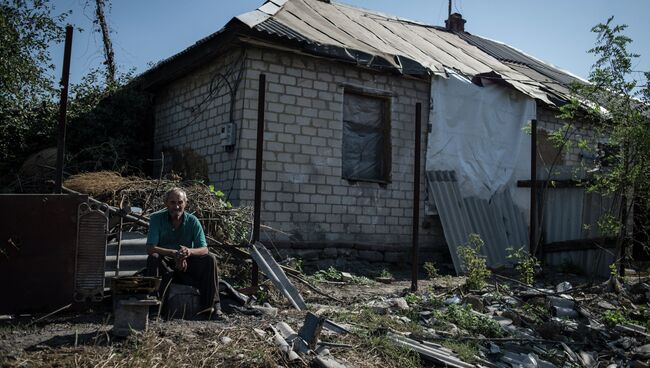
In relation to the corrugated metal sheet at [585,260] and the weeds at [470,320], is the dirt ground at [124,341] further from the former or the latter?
the corrugated metal sheet at [585,260]

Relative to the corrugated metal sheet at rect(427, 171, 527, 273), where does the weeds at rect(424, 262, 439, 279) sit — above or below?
below

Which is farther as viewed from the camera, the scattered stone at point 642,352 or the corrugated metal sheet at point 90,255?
the scattered stone at point 642,352

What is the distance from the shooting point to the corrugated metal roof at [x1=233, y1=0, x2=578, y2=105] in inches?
341

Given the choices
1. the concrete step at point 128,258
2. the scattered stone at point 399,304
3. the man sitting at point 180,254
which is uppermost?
the man sitting at point 180,254

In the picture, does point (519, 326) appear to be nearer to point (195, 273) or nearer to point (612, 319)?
point (612, 319)

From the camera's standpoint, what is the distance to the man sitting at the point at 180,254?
466 centimetres

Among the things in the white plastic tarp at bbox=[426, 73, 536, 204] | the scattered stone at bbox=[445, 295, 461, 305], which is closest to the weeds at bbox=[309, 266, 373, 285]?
the scattered stone at bbox=[445, 295, 461, 305]

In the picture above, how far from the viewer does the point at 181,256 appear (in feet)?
15.2

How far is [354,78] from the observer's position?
9.05 meters

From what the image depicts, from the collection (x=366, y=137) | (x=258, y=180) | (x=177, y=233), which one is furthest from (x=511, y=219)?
(x=177, y=233)

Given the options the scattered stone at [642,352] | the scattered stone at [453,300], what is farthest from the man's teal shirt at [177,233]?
the scattered stone at [642,352]

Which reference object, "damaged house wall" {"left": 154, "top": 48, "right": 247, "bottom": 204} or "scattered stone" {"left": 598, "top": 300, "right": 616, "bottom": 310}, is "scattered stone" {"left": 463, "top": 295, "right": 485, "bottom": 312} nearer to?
"scattered stone" {"left": 598, "top": 300, "right": 616, "bottom": 310}

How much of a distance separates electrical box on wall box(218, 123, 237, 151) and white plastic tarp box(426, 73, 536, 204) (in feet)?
11.2

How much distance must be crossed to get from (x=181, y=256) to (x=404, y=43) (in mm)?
7335
